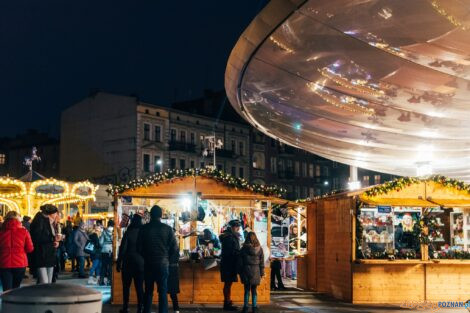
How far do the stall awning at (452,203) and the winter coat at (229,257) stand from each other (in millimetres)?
5075

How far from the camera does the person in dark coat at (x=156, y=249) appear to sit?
36.2ft

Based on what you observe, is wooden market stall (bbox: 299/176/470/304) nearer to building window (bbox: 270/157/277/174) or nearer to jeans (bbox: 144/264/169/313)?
jeans (bbox: 144/264/169/313)

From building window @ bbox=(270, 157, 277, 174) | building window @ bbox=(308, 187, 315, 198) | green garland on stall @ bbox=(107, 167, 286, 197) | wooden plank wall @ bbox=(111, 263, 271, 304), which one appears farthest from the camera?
building window @ bbox=(308, 187, 315, 198)

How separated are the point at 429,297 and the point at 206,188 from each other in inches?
223

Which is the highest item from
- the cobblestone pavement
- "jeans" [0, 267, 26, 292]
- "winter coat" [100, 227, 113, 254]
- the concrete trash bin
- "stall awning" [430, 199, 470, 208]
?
"stall awning" [430, 199, 470, 208]

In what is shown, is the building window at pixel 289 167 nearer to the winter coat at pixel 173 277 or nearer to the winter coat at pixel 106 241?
the winter coat at pixel 106 241

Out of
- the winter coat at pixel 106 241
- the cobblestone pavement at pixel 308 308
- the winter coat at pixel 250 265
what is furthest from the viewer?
the winter coat at pixel 106 241

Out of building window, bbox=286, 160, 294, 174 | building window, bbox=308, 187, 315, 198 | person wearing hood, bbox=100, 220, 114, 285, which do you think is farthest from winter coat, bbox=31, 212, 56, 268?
building window, bbox=308, 187, 315, 198

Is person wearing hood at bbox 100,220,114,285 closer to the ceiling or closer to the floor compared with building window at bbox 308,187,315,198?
closer to the floor

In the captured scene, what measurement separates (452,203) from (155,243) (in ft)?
26.5

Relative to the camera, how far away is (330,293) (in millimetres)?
17547

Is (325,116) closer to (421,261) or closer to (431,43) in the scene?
(421,261)

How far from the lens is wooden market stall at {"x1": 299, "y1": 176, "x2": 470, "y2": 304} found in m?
15.9

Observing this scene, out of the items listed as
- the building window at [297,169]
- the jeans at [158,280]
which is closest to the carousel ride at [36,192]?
the jeans at [158,280]
